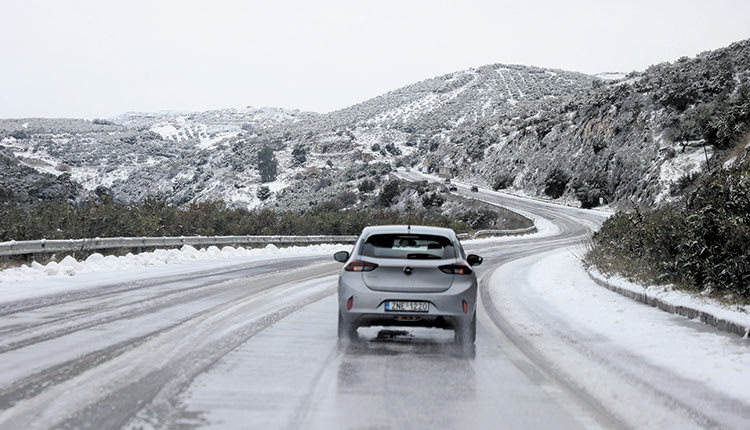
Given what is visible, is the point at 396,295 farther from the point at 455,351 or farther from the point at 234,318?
the point at 234,318

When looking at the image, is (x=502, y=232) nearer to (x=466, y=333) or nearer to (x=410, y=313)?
(x=466, y=333)

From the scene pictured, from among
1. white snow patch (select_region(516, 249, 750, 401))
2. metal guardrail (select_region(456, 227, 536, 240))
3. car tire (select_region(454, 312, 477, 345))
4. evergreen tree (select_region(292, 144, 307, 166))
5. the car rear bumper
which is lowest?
metal guardrail (select_region(456, 227, 536, 240))

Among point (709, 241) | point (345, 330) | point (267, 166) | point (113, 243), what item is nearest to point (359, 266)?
point (345, 330)

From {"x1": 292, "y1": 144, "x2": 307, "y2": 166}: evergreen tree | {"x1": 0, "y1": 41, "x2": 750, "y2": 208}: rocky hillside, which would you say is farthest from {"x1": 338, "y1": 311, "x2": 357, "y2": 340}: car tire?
{"x1": 292, "y1": 144, "x2": 307, "y2": 166}: evergreen tree

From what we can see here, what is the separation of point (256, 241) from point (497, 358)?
75.2ft

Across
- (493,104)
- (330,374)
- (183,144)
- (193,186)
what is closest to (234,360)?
(330,374)

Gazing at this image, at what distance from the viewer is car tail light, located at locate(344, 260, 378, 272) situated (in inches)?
286

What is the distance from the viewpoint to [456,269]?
7.27 metres

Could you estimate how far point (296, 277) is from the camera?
1639 cm

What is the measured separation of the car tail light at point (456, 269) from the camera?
722cm

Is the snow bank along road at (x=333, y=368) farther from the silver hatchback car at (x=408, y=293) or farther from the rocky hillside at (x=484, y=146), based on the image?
the rocky hillside at (x=484, y=146)

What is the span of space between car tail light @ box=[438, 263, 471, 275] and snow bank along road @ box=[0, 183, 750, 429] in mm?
897

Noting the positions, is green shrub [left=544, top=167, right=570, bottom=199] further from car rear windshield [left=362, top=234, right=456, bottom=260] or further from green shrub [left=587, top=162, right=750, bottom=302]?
car rear windshield [left=362, top=234, right=456, bottom=260]

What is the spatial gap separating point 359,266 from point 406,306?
741 millimetres
